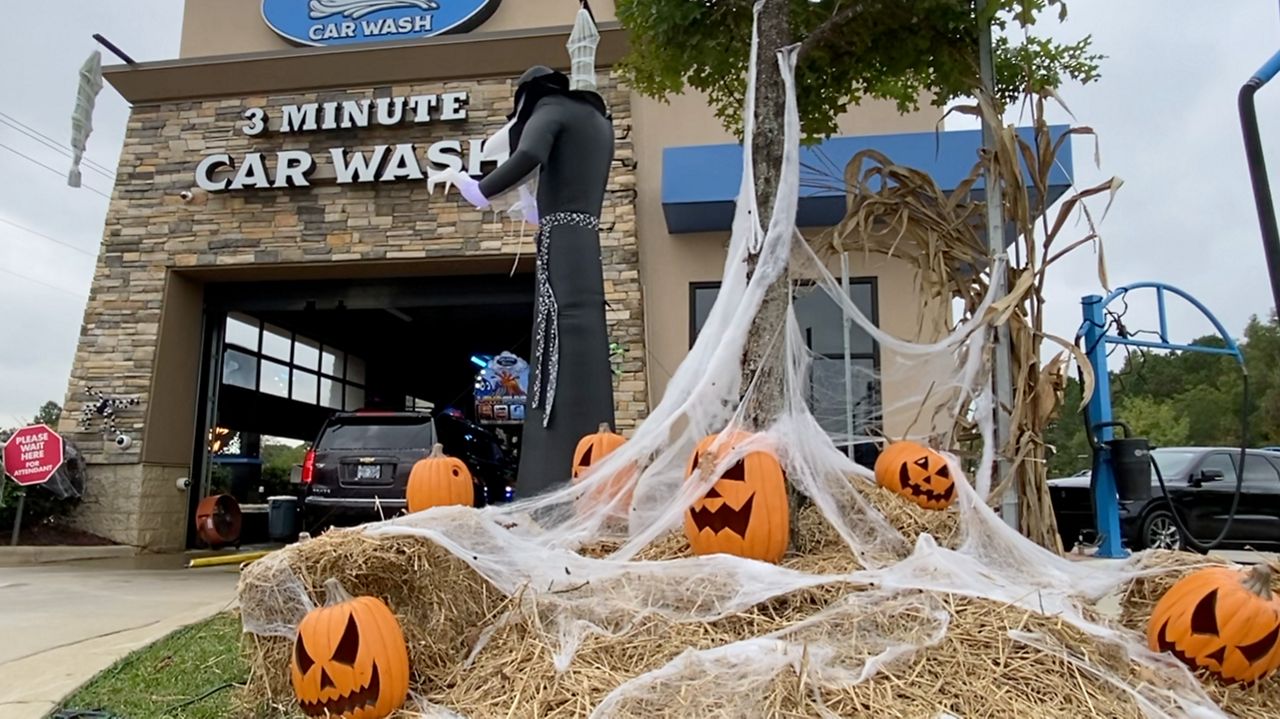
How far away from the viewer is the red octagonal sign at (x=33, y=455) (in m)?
8.54

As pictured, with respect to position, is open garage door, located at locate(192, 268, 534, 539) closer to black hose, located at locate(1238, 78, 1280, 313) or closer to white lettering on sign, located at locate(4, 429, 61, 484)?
white lettering on sign, located at locate(4, 429, 61, 484)

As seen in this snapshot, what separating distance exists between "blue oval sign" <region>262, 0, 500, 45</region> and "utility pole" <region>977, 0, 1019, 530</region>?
7.68 m

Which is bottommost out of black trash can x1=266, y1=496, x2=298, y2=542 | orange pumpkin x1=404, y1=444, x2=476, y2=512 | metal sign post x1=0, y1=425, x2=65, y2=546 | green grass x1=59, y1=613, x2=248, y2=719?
green grass x1=59, y1=613, x2=248, y2=719

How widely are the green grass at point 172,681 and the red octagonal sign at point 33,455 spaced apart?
6.28 meters

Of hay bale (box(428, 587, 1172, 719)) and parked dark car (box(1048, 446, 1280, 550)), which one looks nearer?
hay bale (box(428, 587, 1172, 719))

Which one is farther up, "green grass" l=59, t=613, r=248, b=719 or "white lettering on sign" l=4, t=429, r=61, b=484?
"white lettering on sign" l=4, t=429, r=61, b=484

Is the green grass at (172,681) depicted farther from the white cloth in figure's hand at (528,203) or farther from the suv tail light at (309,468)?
the suv tail light at (309,468)

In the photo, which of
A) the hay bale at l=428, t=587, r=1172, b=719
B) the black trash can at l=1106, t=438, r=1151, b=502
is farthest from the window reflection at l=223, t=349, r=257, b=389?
the black trash can at l=1106, t=438, r=1151, b=502

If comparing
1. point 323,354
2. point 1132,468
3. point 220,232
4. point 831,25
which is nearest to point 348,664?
point 831,25

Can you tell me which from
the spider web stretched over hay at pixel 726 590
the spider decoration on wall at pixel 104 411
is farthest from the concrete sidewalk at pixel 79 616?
the spider decoration on wall at pixel 104 411

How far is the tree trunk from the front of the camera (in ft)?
10.5

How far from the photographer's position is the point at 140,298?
956 cm

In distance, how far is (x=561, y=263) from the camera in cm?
446

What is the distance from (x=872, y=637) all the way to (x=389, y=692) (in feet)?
4.55
